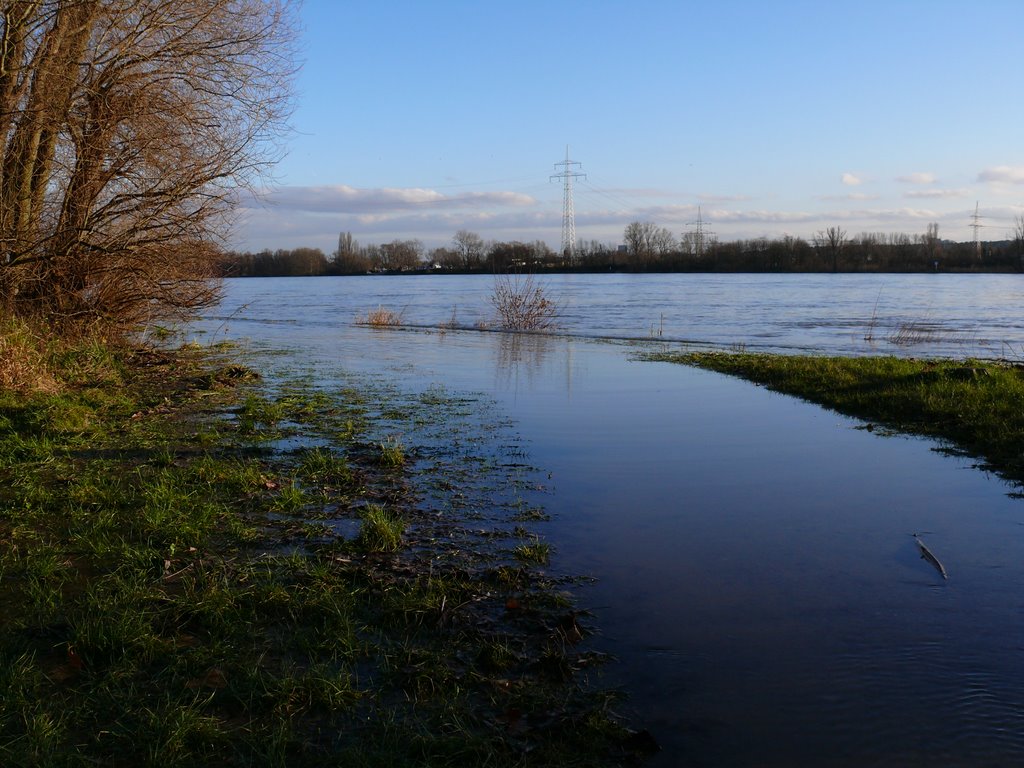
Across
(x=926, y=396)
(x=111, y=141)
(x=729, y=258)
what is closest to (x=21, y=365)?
(x=111, y=141)

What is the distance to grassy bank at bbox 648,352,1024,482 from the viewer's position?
9.35 meters

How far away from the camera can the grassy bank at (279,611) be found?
11.3 feet

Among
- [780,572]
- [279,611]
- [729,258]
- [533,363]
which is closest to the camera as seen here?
[279,611]

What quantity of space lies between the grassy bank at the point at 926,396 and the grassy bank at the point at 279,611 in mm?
5374

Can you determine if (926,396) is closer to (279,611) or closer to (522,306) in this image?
(279,611)

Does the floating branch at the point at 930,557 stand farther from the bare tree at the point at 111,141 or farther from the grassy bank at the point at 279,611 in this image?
the bare tree at the point at 111,141

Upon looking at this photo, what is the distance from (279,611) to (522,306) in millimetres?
25175

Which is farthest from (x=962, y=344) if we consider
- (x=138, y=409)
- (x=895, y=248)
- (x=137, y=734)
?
(x=895, y=248)

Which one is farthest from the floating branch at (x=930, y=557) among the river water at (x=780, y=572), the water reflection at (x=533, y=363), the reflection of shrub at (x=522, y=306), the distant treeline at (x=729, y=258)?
the distant treeline at (x=729, y=258)

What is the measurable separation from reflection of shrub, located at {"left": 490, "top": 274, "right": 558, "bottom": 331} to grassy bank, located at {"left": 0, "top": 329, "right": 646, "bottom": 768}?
20.8 m

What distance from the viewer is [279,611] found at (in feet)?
15.3

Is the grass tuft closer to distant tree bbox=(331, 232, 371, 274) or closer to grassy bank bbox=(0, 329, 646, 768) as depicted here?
grassy bank bbox=(0, 329, 646, 768)

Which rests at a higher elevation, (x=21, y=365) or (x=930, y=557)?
(x=21, y=365)

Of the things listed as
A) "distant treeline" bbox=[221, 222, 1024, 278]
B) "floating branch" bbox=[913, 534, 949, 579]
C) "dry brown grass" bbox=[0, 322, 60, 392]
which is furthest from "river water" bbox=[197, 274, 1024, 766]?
"distant treeline" bbox=[221, 222, 1024, 278]
